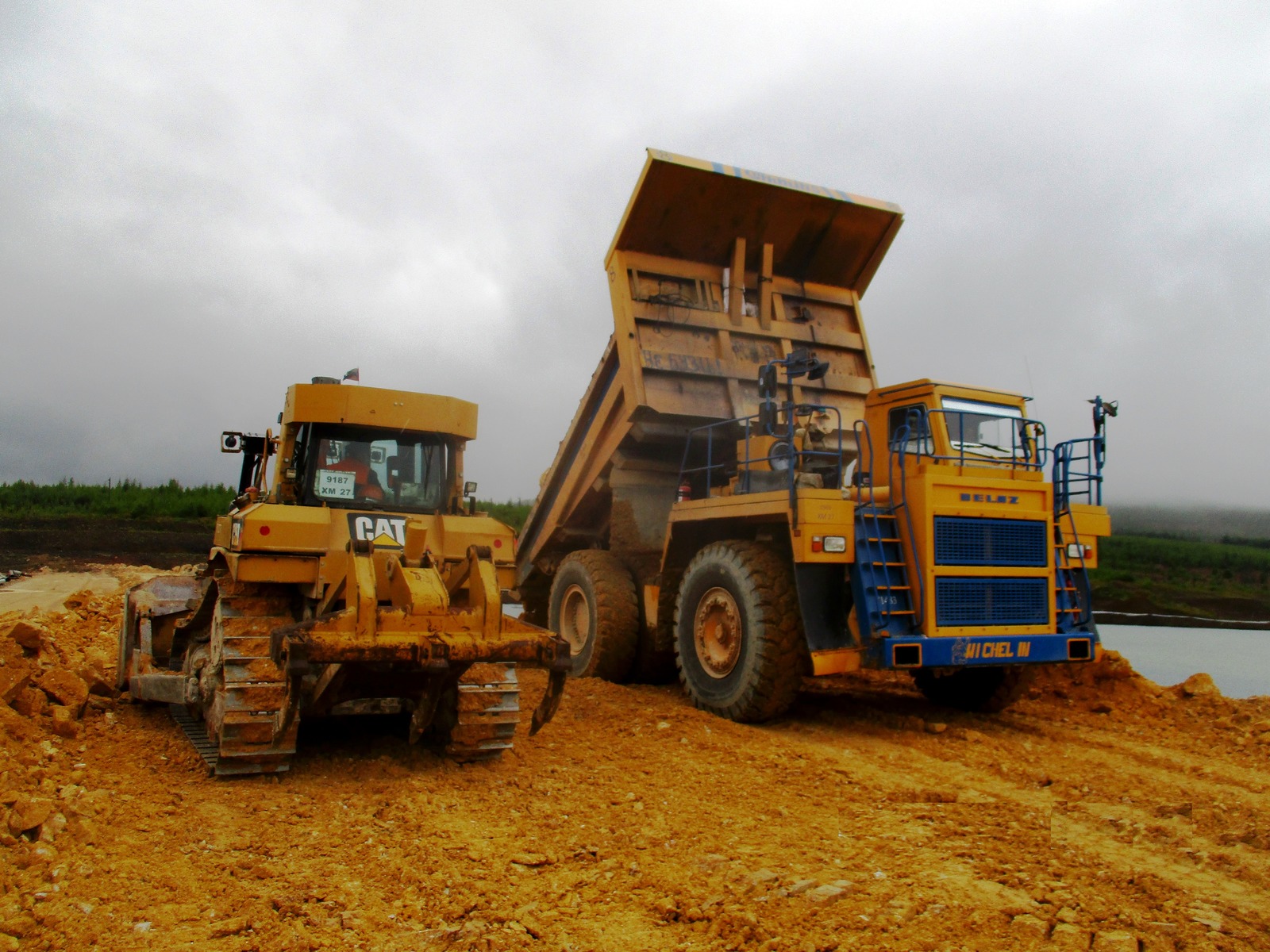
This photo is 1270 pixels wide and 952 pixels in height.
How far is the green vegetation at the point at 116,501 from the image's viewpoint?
29.6m

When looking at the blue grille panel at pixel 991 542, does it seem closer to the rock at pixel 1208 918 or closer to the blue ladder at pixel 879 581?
the blue ladder at pixel 879 581

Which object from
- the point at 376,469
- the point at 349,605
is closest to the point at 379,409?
the point at 376,469

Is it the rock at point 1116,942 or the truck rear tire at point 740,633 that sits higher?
the truck rear tire at point 740,633

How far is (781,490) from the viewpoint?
7.11 metres

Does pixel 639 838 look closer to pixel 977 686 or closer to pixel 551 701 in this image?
pixel 551 701

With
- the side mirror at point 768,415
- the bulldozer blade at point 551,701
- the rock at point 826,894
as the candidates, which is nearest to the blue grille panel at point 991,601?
the side mirror at point 768,415

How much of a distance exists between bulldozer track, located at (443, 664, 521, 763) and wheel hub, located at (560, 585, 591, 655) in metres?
3.56

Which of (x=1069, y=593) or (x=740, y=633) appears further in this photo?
(x=1069, y=593)

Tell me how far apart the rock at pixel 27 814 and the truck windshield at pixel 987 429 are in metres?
6.03

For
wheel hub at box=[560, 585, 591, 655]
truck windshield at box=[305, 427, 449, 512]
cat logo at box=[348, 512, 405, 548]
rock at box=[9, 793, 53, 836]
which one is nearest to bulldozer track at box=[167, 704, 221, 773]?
rock at box=[9, 793, 53, 836]

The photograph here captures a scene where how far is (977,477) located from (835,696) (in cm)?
261

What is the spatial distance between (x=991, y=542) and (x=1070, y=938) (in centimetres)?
380

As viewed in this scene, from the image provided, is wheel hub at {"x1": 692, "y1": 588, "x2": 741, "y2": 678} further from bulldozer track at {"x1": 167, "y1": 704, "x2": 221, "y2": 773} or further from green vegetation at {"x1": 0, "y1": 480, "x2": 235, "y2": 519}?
green vegetation at {"x1": 0, "y1": 480, "x2": 235, "y2": 519}

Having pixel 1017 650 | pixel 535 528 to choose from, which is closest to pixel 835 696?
pixel 1017 650
